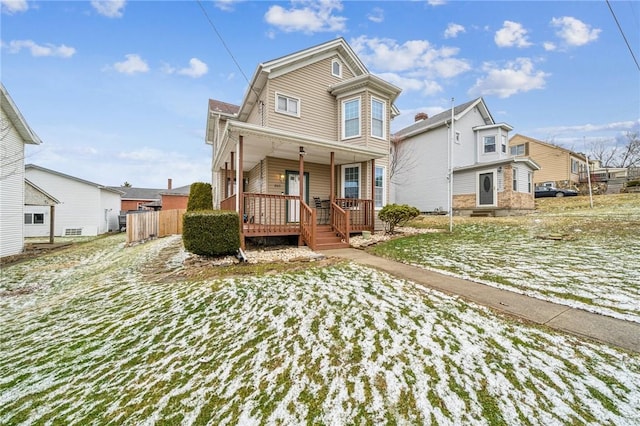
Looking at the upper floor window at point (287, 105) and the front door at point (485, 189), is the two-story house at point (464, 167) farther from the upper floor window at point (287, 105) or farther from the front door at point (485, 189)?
the upper floor window at point (287, 105)

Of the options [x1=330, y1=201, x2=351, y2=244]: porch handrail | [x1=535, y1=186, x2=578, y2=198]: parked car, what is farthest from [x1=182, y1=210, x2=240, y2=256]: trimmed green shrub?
[x1=535, y1=186, x2=578, y2=198]: parked car

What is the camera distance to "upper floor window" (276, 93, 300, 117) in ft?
38.2

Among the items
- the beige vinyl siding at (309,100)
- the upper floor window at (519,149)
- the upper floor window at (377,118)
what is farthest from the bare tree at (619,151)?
the beige vinyl siding at (309,100)

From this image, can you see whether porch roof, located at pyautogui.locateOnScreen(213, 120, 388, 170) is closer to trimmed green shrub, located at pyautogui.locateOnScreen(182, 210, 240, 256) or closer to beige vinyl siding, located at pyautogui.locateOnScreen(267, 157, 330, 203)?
beige vinyl siding, located at pyautogui.locateOnScreen(267, 157, 330, 203)

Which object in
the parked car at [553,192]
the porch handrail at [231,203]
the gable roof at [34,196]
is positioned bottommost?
the porch handrail at [231,203]

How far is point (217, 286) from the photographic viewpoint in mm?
5551

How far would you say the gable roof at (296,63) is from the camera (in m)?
11.3

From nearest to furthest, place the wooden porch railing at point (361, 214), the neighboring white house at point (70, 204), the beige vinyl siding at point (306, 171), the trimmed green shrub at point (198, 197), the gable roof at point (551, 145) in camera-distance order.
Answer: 1. the beige vinyl siding at point (306, 171)
2. the wooden porch railing at point (361, 214)
3. the trimmed green shrub at point (198, 197)
4. the neighboring white house at point (70, 204)
5. the gable roof at point (551, 145)

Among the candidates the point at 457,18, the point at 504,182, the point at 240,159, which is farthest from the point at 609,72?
the point at 240,159

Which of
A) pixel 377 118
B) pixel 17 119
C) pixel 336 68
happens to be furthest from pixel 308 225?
pixel 17 119

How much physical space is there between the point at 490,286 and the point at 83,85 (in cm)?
2145

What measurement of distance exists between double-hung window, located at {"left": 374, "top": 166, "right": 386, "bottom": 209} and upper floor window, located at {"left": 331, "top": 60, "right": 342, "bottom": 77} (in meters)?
5.50

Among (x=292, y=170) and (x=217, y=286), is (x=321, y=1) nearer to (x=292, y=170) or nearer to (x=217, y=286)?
(x=292, y=170)

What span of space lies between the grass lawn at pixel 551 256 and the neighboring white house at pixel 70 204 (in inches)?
1009
